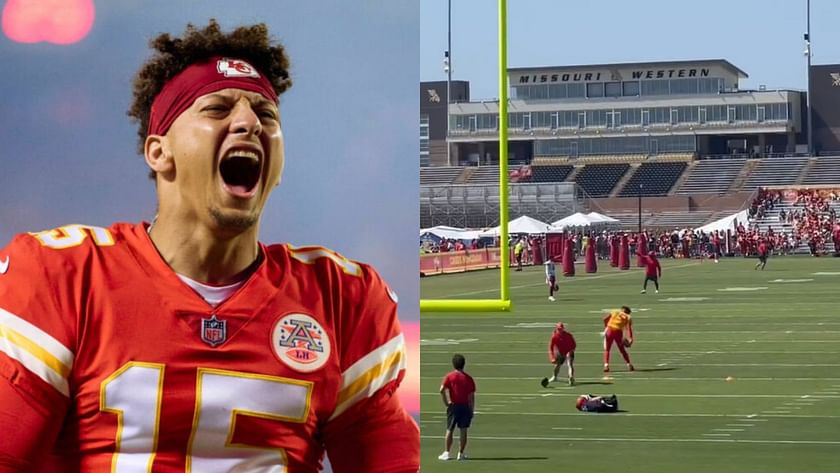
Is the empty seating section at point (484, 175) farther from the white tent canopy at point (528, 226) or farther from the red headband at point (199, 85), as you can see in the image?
the red headband at point (199, 85)

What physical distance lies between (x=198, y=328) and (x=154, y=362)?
72mm

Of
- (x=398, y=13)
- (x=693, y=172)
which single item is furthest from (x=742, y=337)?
(x=693, y=172)

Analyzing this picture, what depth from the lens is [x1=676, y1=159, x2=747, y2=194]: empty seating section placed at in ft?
163

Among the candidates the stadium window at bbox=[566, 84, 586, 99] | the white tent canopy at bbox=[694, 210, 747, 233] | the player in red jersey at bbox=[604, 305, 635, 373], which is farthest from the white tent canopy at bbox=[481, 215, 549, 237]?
the stadium window at bbox=[566, 84, 586, 99]

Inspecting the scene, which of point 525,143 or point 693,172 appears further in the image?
point 525,143

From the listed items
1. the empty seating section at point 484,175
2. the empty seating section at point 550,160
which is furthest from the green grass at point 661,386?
the empty seating section at point 550,160

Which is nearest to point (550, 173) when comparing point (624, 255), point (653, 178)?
point (653, 178)

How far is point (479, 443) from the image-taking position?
38.9ft

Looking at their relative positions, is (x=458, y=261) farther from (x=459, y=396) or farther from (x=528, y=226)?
(x=459, y=396)

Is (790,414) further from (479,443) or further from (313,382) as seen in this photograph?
(313,382)

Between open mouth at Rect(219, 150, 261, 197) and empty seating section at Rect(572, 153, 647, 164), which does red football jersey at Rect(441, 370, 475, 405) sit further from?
empty seating section at Rect(572, 153, 647, 164)

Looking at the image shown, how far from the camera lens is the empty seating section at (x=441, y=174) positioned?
44344 millimetres

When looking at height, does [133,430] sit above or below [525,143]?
below

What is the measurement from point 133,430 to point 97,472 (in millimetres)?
72
